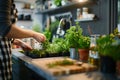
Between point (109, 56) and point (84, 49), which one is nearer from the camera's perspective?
point (109, 56)

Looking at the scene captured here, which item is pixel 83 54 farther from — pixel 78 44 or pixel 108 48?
pixel 108 48

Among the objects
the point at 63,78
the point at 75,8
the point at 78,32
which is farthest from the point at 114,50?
the point at 75,8

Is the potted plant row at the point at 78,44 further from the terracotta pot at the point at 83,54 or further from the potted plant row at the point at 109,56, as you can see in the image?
the potted plant row at the point at 109,56

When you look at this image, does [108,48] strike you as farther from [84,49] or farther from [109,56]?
[84,49]

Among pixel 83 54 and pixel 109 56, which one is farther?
pixel 83 54

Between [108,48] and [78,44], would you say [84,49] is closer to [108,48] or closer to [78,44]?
[78,44]

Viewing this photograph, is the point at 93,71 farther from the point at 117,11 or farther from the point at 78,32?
the point at 117,11

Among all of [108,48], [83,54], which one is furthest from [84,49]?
[108,48]

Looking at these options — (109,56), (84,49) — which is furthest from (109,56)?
(84,49)

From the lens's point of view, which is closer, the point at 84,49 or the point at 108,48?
the point at 108,48

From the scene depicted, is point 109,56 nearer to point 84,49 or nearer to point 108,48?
point 108,48

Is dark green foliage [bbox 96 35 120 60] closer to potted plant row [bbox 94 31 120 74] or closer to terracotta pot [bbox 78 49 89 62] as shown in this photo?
potted plant row [bbox 94 31 120 74]

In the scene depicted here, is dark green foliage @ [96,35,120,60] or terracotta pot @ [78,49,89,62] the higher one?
dark green foliage @ [96,35,120,60]

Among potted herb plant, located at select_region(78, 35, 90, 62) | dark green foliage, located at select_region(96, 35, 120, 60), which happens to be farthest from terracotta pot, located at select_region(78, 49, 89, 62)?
dark green foliage, located at select_region(96, 35, 120, 60)
